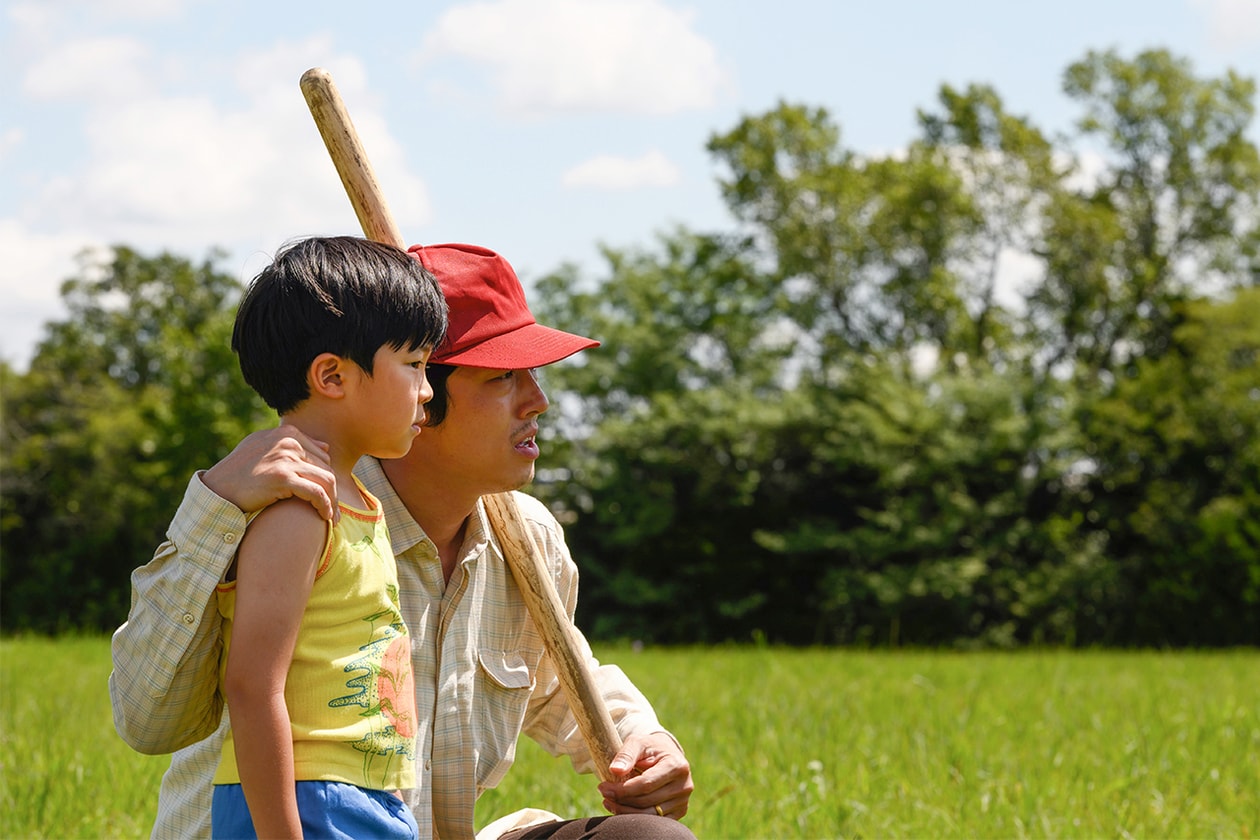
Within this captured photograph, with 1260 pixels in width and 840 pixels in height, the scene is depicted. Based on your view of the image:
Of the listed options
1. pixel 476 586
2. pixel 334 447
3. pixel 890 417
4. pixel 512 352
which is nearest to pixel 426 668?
pixel 476 586

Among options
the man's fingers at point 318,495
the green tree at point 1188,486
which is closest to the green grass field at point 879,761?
the man's fingers at point 318,495

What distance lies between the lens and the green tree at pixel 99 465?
22234 millimetres

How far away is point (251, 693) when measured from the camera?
1803 millimetres

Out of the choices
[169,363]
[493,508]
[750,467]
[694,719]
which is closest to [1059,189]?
[750,467]

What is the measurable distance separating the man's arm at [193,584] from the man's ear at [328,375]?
70mm

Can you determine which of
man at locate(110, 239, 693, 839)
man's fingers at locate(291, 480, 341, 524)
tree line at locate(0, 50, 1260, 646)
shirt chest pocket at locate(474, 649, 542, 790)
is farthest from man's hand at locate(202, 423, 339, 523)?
tree line at locate(0, 50, 1260, 646)

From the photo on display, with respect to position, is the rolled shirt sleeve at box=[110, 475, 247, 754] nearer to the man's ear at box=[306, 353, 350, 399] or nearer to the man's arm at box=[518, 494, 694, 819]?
the man's ear at box=[306, 353, 350, 399]

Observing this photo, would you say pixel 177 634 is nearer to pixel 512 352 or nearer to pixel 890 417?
pixel 512 352

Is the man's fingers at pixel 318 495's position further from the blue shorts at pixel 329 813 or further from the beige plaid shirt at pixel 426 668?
the blue shorts at pixel 329 813

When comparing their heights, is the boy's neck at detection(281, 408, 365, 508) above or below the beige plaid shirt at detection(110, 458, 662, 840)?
above

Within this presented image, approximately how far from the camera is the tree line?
775 inches

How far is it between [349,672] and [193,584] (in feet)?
0.78

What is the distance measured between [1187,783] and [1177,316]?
19043mm

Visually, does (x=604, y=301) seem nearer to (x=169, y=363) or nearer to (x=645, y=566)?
(x=645, y=566)
